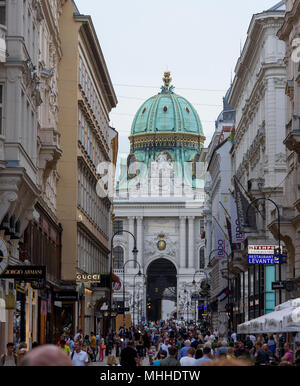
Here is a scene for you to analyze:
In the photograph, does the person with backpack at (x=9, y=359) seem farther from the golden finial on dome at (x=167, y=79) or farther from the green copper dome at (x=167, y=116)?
the golden finial on dome at (x=167, y=79)

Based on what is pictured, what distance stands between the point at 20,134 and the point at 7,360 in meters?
10.1

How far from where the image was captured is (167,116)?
177 m

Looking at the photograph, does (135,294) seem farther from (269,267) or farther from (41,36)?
(41,36)

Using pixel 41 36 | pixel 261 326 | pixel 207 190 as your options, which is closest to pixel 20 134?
pixel 261 326

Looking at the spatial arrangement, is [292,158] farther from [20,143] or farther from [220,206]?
[220,206]

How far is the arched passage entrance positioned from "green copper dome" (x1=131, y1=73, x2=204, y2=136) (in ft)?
81.7

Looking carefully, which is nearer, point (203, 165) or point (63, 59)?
point (63, 59)

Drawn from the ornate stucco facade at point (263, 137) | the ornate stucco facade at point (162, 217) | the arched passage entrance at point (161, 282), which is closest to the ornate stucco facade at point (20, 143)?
the ornate stucco facade at point (263, 137)

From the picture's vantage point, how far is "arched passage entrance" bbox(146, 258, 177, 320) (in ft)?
553

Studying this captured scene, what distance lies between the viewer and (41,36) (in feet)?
142

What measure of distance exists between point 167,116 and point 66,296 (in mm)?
128152

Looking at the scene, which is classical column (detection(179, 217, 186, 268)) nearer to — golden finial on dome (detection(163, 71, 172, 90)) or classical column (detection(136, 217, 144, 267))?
classical column (detection(136, 217, 144, 267))

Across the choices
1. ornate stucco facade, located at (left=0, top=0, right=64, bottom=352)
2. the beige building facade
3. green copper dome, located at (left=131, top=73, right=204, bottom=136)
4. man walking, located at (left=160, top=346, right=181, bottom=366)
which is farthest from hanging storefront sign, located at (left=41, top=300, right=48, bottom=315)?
green copper dome, located at (left=131, top=73, right=204, bottom=136)

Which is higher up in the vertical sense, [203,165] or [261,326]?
[203,165]
